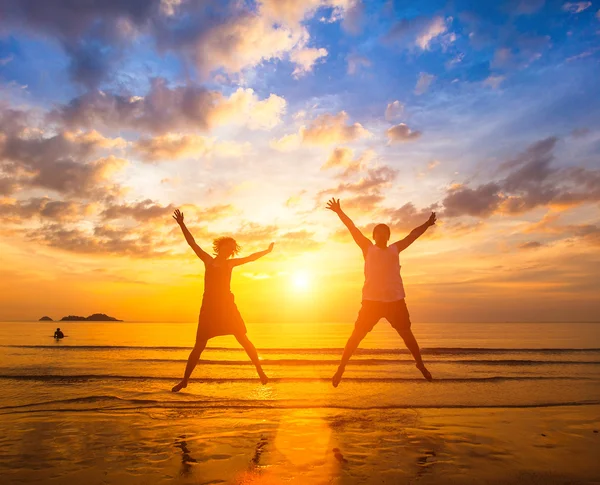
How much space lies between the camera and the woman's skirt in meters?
8.34

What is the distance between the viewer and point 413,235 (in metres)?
7.58

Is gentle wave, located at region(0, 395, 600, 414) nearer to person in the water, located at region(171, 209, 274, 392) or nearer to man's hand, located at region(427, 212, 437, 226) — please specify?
person in the water, located at region(171, 209, 274, 392)

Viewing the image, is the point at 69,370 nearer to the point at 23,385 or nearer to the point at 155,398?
the point at 23,385

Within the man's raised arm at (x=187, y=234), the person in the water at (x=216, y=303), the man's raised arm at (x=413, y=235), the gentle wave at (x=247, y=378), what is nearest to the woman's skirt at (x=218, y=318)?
the person in the water at (x=216, y=303)

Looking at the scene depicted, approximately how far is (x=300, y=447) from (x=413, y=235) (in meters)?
4.15

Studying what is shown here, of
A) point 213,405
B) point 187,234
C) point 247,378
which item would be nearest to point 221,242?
point 187,234

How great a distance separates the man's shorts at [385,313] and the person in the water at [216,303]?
236 cm

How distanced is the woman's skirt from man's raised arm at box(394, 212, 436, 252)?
11.4 feet

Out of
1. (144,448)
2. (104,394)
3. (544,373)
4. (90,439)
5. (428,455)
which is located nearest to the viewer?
(428,455)

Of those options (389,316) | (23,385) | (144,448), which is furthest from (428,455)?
(23,385)

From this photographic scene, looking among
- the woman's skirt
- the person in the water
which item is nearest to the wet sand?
the person in the water

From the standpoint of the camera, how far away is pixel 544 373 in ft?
49.4

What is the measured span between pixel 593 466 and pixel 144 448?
5.45 metres

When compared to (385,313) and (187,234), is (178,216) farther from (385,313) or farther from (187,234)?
(385,313)
